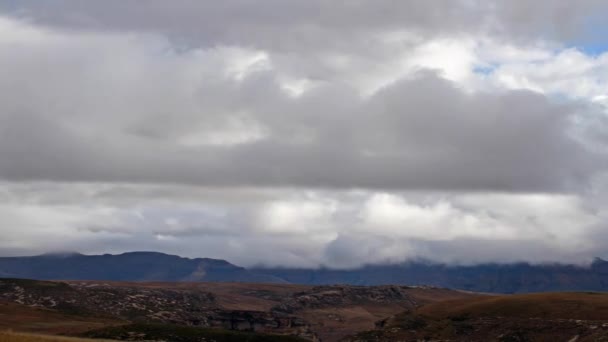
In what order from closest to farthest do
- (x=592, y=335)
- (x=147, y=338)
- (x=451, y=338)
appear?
(x=147, y=338) < (x=592, y=335) < (x=451, y=338)

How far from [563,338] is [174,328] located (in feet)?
243

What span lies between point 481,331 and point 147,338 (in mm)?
72949

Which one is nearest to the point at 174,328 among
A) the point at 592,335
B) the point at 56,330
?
the point at 56,330

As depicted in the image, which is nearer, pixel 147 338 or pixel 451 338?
pixel 147 338

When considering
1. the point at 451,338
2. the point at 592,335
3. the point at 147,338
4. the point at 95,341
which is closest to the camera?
the point at 95,341

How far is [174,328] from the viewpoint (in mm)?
181375

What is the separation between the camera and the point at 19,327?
17488 centimetres

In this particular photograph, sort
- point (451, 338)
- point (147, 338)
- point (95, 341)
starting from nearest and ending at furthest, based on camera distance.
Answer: point (95, 341) < point (147, 338) < point (451, 338)

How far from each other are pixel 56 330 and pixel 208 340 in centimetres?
2771

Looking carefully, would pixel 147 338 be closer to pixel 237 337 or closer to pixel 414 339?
pixel 237 337

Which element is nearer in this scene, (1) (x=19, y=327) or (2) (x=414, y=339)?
(1) (x=19, y=327)

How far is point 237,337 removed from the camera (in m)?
182

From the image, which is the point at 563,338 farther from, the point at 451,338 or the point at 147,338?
the point at 147,338

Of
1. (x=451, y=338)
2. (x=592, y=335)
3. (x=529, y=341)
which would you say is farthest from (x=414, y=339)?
(x=592, y=335)
